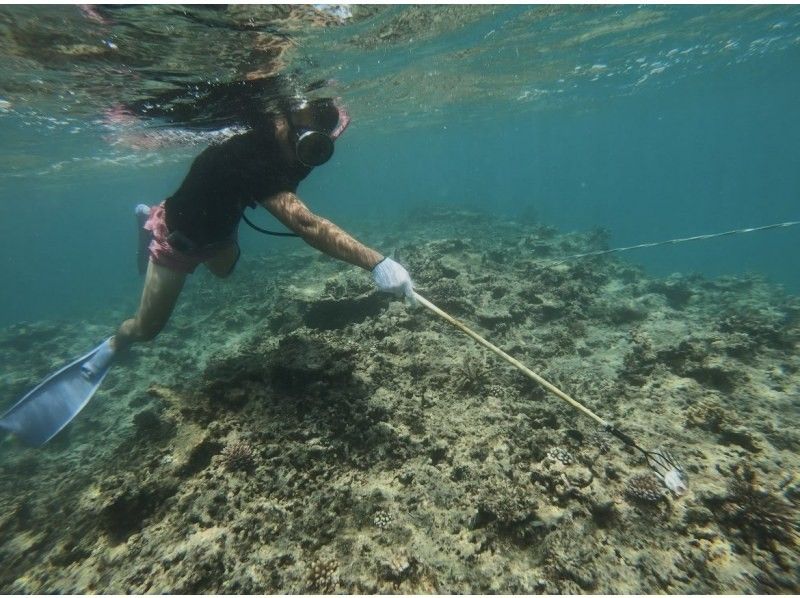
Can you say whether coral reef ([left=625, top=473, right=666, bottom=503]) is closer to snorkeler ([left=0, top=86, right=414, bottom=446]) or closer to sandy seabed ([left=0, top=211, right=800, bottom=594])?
sandy seabed ([left=0, top=211, right=800, bottom=594])

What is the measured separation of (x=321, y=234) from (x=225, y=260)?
108 inches

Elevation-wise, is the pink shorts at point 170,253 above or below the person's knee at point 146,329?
above

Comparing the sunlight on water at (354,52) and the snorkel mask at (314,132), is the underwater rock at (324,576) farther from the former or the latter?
the sunlight on water at (354,52)

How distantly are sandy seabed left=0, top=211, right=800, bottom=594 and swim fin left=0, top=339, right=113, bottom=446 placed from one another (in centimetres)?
128

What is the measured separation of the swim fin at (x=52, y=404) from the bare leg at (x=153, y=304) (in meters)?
0.53

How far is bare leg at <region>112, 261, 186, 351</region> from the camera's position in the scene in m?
5.11

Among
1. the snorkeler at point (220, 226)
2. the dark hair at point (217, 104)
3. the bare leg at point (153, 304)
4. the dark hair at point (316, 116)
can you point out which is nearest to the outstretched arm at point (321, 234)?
the snorkeler at point (220, 226)

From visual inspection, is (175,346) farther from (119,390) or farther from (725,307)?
(725,307)

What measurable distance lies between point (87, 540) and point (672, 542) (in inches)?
181

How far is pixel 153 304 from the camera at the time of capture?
5.26 m

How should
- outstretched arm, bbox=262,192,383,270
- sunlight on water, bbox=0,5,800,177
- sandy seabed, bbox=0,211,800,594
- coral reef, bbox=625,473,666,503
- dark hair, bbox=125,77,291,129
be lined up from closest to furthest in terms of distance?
sandy seabed, bbox=0,211,800,594
coral reef, bbox=625,473,666,503
outstretched arm, bbox=262,192,383,270
sunlight on water, bbox=0,5,800,177
dark hair, bbox=125,77,291,129

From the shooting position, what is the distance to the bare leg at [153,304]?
16.8ft

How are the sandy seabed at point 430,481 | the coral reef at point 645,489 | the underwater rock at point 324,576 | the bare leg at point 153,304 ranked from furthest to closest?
the bare leg at point 153,304 → the coral reef at point 645,489 → the sandy seabed at point 430,481 → the underwater rock at point 324,576

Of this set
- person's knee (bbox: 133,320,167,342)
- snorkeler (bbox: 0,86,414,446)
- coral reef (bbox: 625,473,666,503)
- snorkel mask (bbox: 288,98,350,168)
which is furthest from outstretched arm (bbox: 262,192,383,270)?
Answer: coral reef (bbox: 625,473,666,503)
